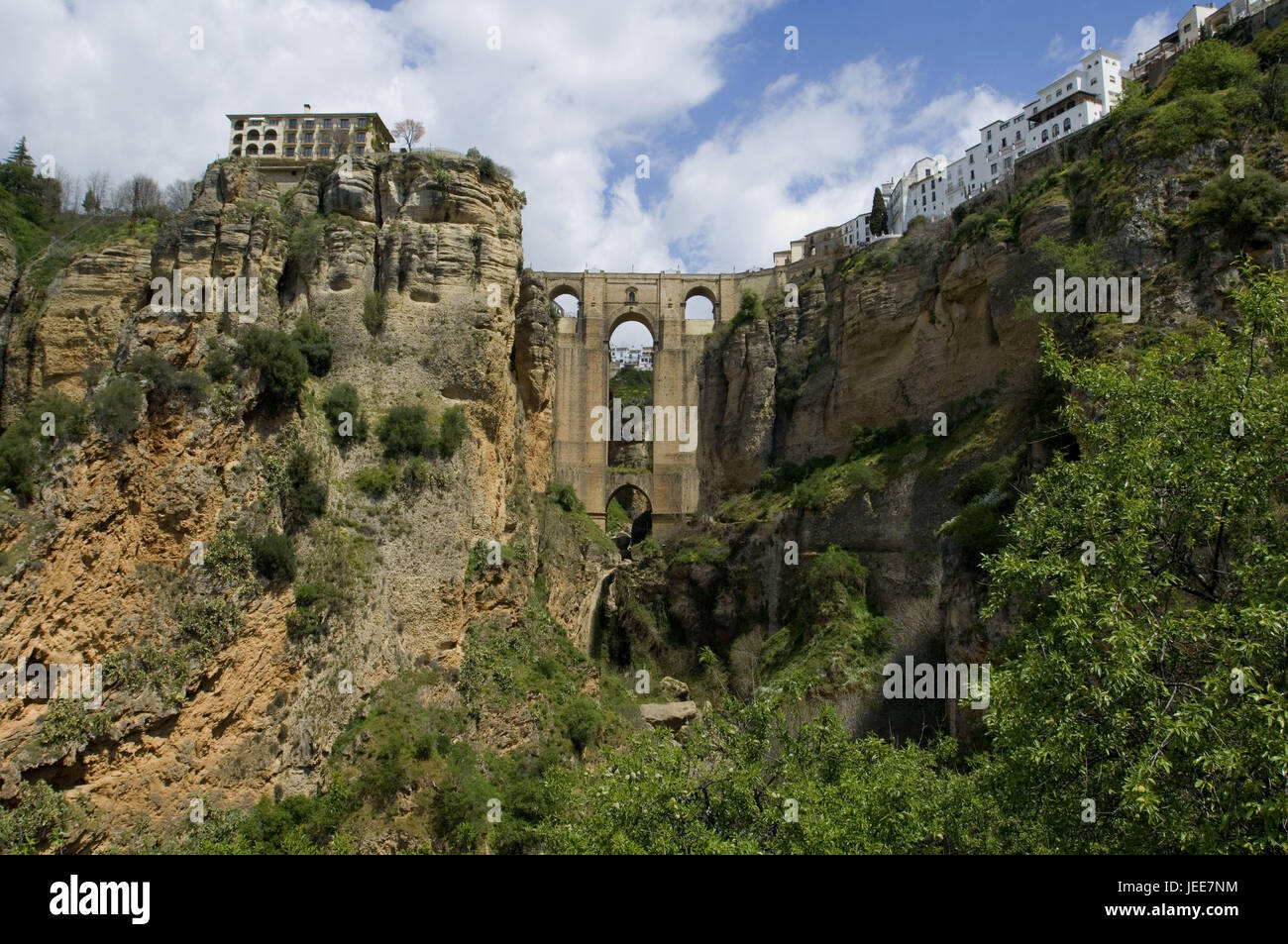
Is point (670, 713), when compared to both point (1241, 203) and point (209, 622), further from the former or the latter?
point (1241, 203)

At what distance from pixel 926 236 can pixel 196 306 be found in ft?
94.3

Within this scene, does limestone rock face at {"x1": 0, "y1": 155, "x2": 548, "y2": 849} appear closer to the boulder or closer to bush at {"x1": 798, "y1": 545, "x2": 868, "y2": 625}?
the boulder

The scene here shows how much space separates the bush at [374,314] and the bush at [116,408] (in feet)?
25.6

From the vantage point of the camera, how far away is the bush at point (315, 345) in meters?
23.4

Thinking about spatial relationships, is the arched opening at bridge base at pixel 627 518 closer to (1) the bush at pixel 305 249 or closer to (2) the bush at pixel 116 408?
(1) the bush at pixel 305 249

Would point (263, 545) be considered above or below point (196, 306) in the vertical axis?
below

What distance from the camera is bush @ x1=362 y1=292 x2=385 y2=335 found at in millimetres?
24500

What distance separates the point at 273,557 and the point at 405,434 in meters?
5.76

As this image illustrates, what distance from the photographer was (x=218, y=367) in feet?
62.8

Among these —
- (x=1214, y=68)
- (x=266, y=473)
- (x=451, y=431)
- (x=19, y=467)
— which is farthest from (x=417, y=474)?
(x=1214, y=68)

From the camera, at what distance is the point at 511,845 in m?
19.5

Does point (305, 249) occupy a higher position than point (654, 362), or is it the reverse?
point (654, 362)
